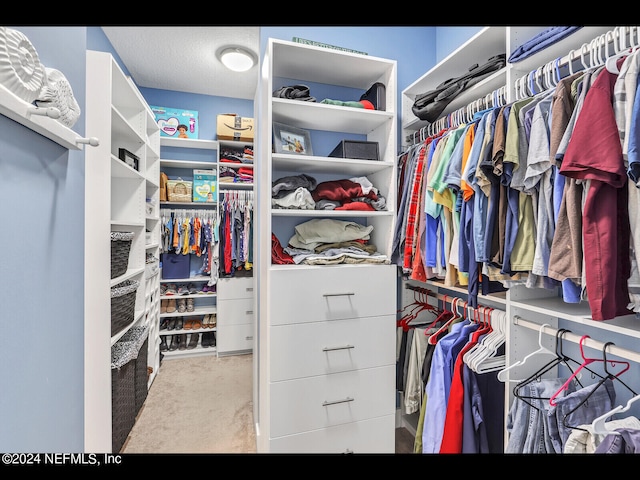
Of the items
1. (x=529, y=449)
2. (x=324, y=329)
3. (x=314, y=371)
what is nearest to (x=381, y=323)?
(x=324, y=329)

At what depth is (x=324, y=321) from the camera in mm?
1519

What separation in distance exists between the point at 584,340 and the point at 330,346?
98 centimetres

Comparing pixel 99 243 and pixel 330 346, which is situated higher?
pixel 99 243

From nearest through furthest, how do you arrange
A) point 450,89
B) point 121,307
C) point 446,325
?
1. point 450,89
2. point 446,325
3. point 121,307

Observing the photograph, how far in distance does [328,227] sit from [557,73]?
45.8 inches

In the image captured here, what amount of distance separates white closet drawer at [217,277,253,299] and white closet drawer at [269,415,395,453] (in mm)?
1940

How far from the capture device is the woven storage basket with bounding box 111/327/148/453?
1761 mm

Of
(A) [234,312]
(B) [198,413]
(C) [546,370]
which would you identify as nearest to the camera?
(C) [546,370]

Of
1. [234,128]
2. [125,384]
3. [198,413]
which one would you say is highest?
[234,128]

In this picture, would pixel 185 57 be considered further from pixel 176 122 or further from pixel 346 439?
pixel 346 439

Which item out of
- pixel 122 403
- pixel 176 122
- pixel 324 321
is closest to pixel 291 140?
pixel 324 321

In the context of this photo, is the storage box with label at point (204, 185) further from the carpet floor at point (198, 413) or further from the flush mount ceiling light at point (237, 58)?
the carpet floor at point (198, 413)

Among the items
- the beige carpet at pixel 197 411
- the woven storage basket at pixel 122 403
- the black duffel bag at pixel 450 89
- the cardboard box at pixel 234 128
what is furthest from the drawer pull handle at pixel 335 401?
the cardboard box at pixel 234 128

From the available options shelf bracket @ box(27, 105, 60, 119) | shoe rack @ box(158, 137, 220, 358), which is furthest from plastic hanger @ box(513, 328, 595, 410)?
shoe rack @ box(158, 137, 220, 358)
